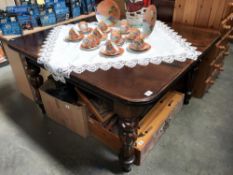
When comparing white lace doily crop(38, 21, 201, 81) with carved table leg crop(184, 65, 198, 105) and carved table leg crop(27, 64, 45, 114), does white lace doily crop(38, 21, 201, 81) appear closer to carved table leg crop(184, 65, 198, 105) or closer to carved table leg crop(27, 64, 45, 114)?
carved table leg crop(27, 64, 45, 114)

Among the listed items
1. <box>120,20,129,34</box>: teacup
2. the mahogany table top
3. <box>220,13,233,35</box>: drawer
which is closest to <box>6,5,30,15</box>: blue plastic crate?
the mahogany table top

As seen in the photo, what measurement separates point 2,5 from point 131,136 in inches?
86.3

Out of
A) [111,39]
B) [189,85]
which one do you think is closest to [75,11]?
[111,39]

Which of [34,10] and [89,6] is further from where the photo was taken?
[89,6]

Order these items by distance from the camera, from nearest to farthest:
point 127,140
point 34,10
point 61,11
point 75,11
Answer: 1. point 127,140
2. point 34,10
3. point 61,11
4. point 75,11

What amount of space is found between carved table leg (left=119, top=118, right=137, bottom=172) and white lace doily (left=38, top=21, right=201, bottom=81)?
30cm

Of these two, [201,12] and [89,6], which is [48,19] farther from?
[201,12]

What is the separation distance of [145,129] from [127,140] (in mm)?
287

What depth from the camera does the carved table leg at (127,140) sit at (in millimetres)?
1030

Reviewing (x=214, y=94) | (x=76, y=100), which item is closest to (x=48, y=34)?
(x=76, y=100)

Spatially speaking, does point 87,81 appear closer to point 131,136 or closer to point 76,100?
point 131,136

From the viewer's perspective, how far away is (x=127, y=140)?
1.09m

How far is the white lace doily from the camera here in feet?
3.55

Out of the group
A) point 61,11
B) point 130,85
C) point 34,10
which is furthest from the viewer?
point 61,11
